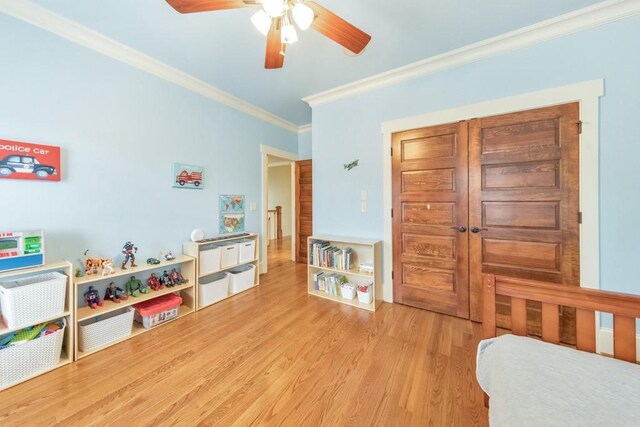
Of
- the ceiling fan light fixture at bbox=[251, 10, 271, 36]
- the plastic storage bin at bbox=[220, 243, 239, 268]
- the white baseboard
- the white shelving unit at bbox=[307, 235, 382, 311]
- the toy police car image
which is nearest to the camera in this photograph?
the ceiling fan light fixture at bbox=[251, 10, 271, 36]

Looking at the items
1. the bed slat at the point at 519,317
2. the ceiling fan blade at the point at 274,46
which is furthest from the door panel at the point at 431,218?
the ceiling fan blade at the point at 274,46

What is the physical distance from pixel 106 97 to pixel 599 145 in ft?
13.7

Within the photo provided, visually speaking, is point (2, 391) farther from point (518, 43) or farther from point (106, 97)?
point (518, 43)

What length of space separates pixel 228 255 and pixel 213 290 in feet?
1.47

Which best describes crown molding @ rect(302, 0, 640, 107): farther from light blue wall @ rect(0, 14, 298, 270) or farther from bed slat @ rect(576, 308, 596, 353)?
bed slat @ rect(576, 308, 596, 353)

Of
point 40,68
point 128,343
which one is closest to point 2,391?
point 128,343

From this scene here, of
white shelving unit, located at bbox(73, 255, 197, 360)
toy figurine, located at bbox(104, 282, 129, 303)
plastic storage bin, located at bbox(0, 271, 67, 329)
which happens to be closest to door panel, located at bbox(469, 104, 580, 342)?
white shelving unit, located at bbox(73, 255, 197, 360)

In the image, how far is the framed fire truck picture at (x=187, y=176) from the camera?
8.51 feet

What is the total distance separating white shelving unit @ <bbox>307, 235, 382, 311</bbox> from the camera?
2586 millimetres

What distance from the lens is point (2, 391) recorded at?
4.68 ft

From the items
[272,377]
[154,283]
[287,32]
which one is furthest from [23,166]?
[272,377]

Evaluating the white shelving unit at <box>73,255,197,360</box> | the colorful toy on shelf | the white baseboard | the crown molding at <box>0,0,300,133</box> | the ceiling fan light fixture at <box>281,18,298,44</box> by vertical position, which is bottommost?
the white baseboard

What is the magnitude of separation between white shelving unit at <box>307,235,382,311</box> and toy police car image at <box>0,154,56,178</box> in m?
2.43

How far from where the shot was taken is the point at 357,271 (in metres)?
2.72
